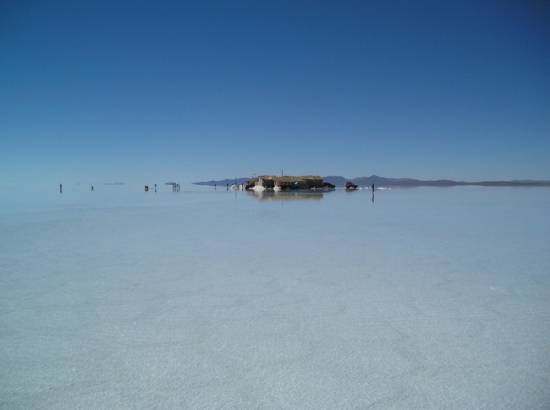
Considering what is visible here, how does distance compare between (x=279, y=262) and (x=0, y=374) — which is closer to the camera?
(x=0, y=374)

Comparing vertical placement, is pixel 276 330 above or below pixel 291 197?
above

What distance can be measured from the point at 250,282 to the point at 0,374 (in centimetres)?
366

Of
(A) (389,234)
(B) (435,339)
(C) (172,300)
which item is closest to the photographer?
(B) (435,339)

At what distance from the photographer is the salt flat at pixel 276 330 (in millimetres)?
3039

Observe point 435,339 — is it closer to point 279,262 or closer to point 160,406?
point 160,406

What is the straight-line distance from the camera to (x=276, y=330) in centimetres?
425

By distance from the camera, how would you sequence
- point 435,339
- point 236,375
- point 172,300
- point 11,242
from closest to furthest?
point 236,375 < point 435,339 < point 172,300 < point 11,242

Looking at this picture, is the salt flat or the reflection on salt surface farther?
the reflection on salt surface

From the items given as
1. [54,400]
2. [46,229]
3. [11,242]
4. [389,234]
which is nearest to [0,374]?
Result: [54,400]

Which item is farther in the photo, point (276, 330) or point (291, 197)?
point (291, 197)

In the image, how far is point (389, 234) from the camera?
12172 millimetres

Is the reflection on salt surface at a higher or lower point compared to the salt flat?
lower

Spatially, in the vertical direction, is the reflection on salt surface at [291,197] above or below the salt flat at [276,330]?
below

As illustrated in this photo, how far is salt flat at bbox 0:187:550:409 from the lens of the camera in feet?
9.97
